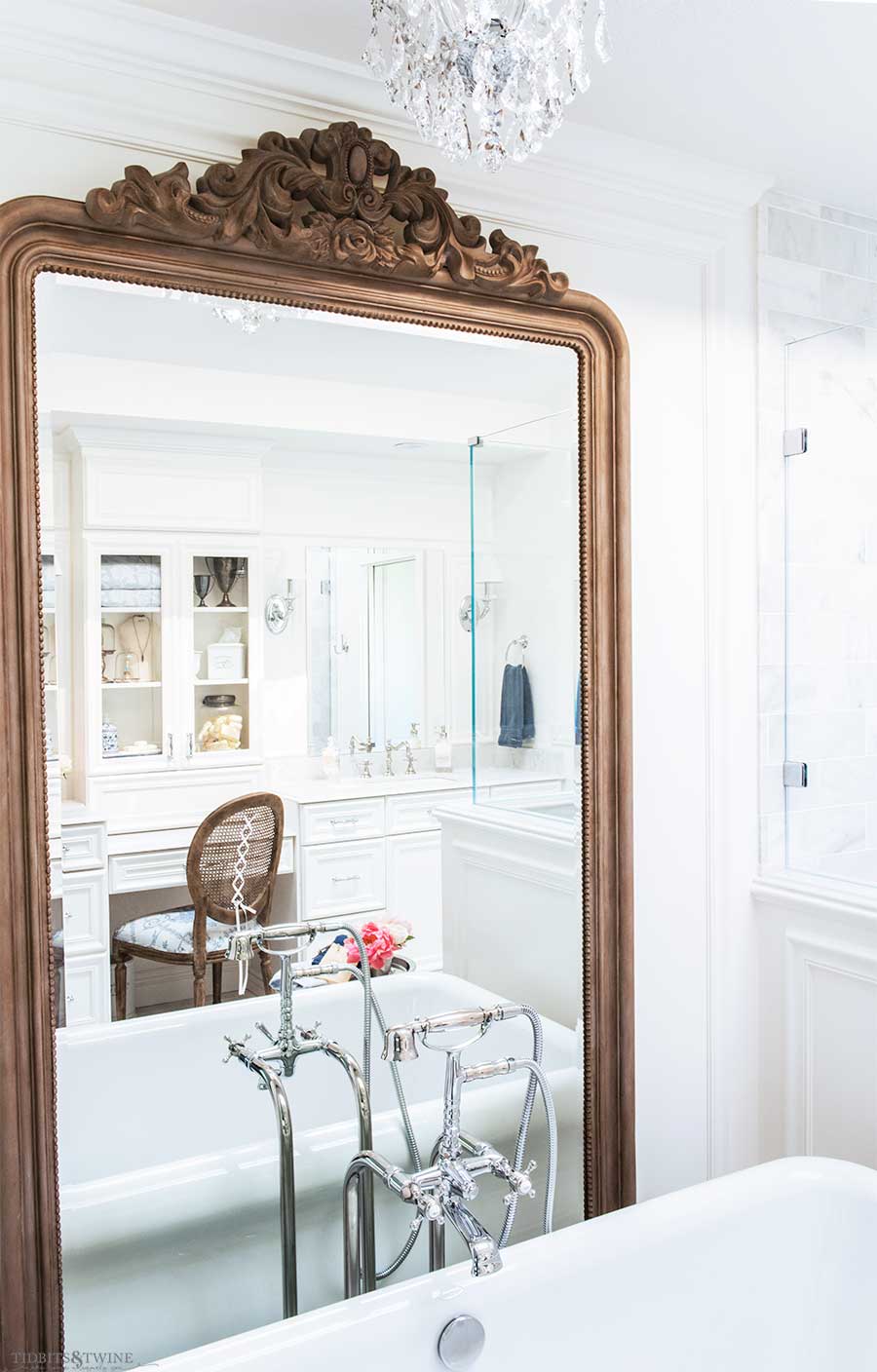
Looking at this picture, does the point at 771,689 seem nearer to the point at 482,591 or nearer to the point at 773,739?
the point at 773,739

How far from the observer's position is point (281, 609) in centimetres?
184

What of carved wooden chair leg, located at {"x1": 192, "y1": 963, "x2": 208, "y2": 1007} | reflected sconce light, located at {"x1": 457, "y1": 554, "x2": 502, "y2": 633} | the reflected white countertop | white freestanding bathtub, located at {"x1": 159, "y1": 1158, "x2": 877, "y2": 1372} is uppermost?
reflected sconce light, located at {"x1": 457, "y1": 554, "x2": 502, "y2": 633}

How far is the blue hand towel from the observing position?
6.99 ft

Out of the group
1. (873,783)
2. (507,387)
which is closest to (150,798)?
(507,387)

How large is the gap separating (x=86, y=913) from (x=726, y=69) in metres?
1.79

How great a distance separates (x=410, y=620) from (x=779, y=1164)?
1202 mm

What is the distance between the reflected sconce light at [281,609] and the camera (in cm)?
183

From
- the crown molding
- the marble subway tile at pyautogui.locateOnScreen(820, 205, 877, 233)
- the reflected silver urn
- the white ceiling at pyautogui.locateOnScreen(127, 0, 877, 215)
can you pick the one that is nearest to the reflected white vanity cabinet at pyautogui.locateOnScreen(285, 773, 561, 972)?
the reflected silver urn

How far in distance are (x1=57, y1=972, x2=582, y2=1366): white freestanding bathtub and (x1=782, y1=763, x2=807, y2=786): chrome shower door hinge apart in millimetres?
1023

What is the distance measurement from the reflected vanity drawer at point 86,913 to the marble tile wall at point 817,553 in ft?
4.80

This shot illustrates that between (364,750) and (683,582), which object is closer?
Answer: (364,750)

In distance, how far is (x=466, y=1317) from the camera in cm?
161

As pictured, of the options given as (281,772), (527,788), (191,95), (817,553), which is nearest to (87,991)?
(281,772)

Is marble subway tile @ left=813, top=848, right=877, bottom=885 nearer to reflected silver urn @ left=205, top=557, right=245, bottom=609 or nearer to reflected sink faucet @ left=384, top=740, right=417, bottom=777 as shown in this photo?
reflected sink faucet @ left=384, top=740, right=417, bottom=777
